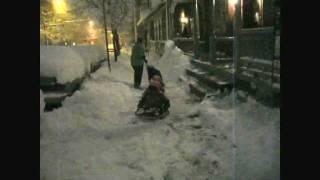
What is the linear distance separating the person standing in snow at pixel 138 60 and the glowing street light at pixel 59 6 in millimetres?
947

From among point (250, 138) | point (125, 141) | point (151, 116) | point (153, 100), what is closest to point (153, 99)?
point (153, 100)

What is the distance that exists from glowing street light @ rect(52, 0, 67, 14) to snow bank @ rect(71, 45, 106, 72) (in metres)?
0.45

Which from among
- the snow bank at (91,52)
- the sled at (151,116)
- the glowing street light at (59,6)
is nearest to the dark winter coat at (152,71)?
the sled at (151,116)

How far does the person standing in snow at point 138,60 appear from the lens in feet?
16.7

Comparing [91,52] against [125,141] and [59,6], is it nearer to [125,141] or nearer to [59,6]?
[59,6]

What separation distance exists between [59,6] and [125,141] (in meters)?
1.74

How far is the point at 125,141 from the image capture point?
16.8 feet

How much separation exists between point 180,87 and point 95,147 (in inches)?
63.6

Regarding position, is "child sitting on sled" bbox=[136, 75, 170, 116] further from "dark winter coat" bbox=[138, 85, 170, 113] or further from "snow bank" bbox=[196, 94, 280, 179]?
"snow bank" bbox=[196, 94, 280, 179]

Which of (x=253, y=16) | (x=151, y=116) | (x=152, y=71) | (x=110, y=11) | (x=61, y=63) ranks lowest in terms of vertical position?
(x=151, y=116)

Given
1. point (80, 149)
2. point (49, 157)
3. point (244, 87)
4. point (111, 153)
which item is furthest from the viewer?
point (244, 87)
